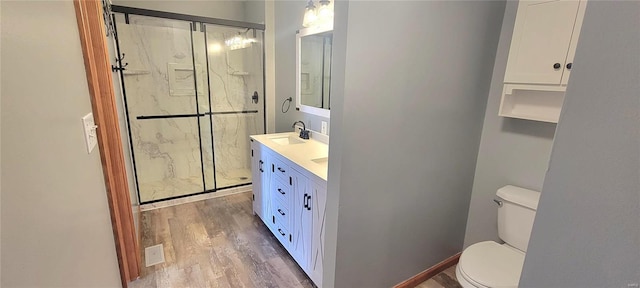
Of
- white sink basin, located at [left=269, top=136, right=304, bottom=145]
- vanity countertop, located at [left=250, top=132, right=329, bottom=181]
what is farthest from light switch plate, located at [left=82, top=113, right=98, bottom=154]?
white sink basin, located at [left=269, top=136, right=304, bottom=145]

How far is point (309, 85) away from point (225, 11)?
1.82m

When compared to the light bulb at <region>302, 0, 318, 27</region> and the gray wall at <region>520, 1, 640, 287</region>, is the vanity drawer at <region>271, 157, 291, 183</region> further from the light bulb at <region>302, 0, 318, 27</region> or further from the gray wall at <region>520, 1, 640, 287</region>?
the gray wall at <region>520, 1, 640, 287</region>

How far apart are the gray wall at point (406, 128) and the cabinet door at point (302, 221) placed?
1.28ft

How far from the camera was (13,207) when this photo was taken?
1.48 feet

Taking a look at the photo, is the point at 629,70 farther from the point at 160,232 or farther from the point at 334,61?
the point at 160,232

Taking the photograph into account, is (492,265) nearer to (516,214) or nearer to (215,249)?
(516,214)

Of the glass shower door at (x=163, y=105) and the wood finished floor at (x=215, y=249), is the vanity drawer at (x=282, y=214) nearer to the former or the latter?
the wood finished floor at (x=215, y=249)

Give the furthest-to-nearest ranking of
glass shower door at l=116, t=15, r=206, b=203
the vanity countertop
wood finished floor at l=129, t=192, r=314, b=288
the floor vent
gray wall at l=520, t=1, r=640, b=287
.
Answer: glass shower door at l=116, t=15, r=206, b=203 < the floor vent < wood finished floor at l=129, t=192, r=314, b=288 < the vanity countertop < gray wall at l=520, t=1, r=640, b=287

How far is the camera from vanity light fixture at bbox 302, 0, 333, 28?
226 cm

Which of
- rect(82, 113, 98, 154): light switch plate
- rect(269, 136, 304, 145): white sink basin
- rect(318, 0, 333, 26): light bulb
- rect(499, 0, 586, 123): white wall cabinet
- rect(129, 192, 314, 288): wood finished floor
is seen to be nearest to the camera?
rect(82, 113, 98, 154): light switch plate

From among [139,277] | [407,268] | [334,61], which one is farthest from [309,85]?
Result: [139,277]

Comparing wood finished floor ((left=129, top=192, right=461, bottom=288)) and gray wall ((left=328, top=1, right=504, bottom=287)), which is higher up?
gray wall ((left=328, top=1, right=504, bottom=287))

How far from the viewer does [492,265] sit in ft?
5.09

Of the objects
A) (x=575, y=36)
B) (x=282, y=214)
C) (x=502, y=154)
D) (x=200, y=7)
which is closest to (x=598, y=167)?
(x=575, y=36)
